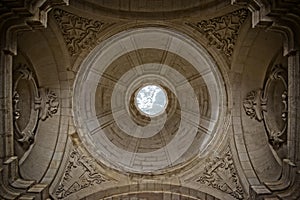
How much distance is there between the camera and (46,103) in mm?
10859

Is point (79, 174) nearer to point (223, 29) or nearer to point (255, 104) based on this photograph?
point (255, 104)

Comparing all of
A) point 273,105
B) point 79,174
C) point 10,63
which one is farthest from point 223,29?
point 10,63

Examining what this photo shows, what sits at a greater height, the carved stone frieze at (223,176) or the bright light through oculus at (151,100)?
the bright light through oculus at (151,100)

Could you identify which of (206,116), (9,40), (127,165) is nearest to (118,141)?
(127,165)

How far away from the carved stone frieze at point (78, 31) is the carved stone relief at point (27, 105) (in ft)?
3.19

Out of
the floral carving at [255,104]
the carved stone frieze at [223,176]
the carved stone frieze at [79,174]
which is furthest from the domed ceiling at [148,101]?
the floral carving at [255,104]

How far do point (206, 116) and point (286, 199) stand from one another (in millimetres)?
2902

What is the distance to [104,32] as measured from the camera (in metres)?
11.0

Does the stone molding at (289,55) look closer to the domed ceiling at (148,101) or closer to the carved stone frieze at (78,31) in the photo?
the domed ceiling at (148,101)

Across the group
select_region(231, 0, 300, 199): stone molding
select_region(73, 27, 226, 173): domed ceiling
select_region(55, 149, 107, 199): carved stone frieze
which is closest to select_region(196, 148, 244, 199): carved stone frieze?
select_region(73, 27, 226, 173): domed ceiling

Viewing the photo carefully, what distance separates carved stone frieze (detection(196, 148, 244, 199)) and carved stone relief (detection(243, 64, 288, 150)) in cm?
92

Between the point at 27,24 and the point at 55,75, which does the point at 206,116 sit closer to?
the point at 55,75

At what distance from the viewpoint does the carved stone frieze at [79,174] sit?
10844 millimetres

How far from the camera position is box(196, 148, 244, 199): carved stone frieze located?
1077 cm
